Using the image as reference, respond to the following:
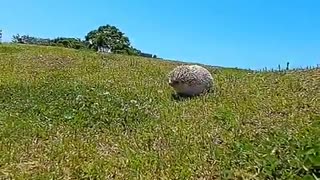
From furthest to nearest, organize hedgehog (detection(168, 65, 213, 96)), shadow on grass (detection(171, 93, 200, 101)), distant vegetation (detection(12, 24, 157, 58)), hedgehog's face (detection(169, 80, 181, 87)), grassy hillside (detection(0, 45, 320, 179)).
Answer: distant vegetation (detection(12, 24, 157, 58))
hedgehog's face (detection(169, 80, 181, 87))
hedgehog (detection(168, 65, 213, 96))
shadow on grass (detection(171, 93, 200, 101))
grassy hillside (detection(0, 45, 320, 179))

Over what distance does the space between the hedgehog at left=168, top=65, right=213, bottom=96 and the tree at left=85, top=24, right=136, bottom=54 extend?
20.0 meters

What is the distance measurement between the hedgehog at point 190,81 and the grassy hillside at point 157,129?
10.7 inches

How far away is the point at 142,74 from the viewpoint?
1195 centimetres

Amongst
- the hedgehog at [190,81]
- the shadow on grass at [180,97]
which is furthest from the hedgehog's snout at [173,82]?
the shadow on grass at [180,97]

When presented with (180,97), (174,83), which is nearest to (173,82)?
(174,83)

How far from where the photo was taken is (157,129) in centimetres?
654

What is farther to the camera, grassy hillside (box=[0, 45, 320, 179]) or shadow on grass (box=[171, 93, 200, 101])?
shadow on grass (box=[171, 93, 200, 101])

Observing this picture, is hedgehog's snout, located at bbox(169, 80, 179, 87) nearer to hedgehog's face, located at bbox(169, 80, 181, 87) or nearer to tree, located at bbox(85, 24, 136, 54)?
hedgehog's face, located at bbox(169, 80, 181, 87)

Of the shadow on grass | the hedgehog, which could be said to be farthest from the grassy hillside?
the hedgehog

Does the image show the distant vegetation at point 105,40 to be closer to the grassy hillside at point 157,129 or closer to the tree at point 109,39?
the tree at point 109,39

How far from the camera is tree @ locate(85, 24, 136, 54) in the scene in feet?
97.8

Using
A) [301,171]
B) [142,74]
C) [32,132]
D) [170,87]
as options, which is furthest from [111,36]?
[301,171]

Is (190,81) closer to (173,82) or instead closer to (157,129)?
(173,82)

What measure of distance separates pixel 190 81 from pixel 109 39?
2225 cm
